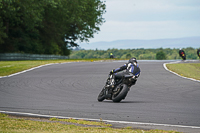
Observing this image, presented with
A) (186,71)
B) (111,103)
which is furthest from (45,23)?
(111,103)

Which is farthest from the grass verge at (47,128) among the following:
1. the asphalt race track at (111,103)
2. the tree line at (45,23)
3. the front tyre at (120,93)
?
the tree line at (45,23)

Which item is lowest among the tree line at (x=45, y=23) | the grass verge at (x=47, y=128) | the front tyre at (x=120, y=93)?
the grass verge at (x=47, y=128)

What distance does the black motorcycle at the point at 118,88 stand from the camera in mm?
12362

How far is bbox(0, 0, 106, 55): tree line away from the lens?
159ft

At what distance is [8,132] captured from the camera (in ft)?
24.5

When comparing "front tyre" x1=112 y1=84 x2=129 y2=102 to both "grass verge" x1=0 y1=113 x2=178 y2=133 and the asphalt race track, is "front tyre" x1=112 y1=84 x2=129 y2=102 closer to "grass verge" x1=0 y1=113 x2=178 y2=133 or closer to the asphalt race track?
the asphalt race track

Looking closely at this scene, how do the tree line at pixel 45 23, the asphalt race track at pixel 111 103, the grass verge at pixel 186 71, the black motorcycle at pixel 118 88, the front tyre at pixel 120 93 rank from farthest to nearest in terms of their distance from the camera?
the tree line at pixel 45 23 → the grass verge at pixel 186 71 → the black motorcycle at pixel 118 88 → the front tyre at pixel 120 93 → the asphalt race track at pixel 111 103

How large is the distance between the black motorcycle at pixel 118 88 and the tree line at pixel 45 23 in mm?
31297

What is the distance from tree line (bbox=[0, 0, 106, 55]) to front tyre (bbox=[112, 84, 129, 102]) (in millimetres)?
31647

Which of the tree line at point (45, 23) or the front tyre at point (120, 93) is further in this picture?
the tree line at point (45, 23)

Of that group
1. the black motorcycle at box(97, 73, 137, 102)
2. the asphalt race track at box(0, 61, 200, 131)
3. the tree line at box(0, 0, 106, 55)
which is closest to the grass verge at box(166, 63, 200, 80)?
the asphalt race track at box(0, 61, 200, 131)

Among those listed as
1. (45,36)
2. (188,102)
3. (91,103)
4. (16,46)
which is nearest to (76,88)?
(91,103)

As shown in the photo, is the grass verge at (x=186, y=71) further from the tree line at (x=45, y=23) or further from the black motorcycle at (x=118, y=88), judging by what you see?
the tree line at (x=45, y=23)

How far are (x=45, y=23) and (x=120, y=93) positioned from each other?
50912mm
